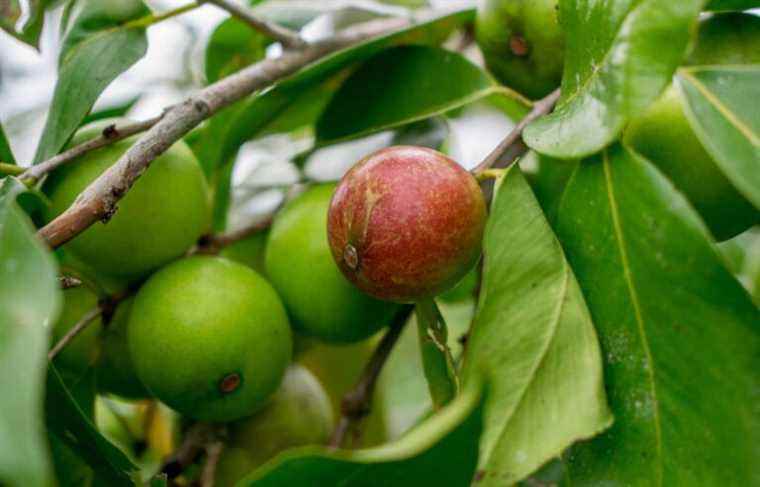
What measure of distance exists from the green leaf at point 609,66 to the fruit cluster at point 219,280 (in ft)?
0.49

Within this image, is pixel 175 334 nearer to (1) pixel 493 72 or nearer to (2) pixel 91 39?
(2) pixel 91 39

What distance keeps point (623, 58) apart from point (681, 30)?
59 millimetres

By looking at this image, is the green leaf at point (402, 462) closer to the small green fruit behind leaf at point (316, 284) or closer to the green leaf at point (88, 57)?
the small green fruit behind leaf at point (316, 284)

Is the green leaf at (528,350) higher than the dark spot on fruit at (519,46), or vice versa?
the dark spot on fruit at (519,46)

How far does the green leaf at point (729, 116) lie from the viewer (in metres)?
0.80

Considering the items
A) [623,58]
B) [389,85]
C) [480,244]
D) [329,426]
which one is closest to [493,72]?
[389,85]

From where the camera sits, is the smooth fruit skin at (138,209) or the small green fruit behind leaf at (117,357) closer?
the smooth fruit skin at (138,209)

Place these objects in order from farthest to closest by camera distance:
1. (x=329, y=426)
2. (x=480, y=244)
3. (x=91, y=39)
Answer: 1. (x=329, y=426)
2. (x=91, y=39)
3. (x=480, y=244)

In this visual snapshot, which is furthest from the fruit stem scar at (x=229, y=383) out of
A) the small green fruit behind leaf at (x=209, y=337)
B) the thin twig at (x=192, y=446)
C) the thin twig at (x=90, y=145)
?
the thin twig at (x=90, y=145)

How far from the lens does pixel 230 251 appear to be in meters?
1.50

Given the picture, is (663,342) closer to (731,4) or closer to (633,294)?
(633,294)

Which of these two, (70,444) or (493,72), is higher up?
(493,72)

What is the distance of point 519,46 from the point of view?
132 centimetres

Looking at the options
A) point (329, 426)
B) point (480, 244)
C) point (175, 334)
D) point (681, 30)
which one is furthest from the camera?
point (329, 426)
